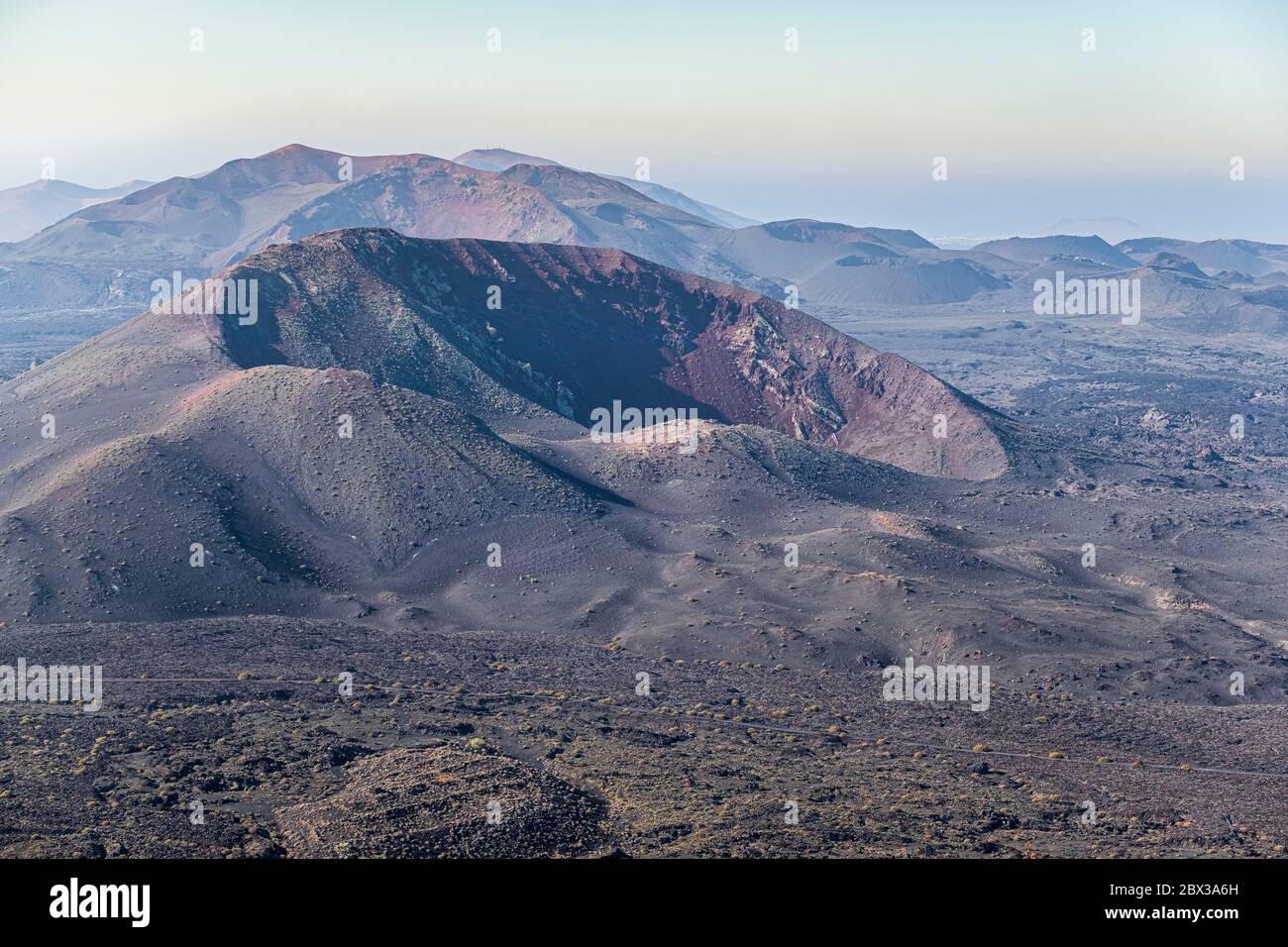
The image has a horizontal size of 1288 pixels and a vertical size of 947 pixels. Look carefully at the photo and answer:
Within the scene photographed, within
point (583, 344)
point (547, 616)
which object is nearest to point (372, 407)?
point (547, 616)

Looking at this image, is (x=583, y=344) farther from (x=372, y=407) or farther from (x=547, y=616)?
(x=547, y=616)

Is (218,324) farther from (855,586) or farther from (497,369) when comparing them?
(855,586)

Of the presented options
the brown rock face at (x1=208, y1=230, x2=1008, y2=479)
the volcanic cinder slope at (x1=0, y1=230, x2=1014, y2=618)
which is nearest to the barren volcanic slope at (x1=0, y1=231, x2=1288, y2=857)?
the volcanic cinder slope at (x1=0, y1=230, x2=1014, y2=618)

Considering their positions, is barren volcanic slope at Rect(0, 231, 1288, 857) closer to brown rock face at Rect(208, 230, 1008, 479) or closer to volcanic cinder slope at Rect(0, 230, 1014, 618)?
volcanic cinder slope at Rect(0, 230, 1014, 618)

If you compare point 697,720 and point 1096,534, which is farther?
point 1096,534

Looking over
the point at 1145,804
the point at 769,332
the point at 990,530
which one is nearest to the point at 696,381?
the point at 769,332

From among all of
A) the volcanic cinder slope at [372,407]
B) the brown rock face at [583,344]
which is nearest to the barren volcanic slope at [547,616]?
the volcanic cinder slope at [372,407]

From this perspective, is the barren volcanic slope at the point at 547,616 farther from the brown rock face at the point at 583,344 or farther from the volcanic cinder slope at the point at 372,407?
the brown rock face at the point at 583,344

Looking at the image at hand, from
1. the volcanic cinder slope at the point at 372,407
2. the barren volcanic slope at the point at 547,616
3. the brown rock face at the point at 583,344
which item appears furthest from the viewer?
the brown rock face at the point at 583,344

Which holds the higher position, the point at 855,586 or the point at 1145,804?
the point at 855,586
